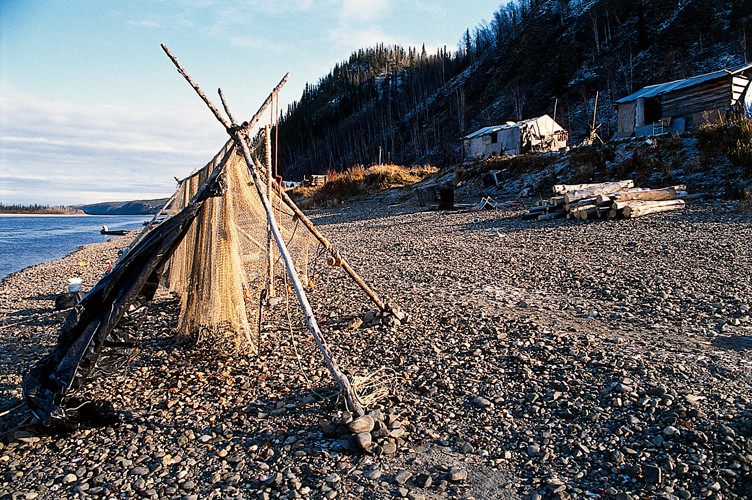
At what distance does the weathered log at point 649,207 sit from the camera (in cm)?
1218

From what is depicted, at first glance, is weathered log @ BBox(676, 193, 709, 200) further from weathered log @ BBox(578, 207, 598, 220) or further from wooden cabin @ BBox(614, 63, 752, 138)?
wooden cabin @ BBox(614, 63, 752, 138)

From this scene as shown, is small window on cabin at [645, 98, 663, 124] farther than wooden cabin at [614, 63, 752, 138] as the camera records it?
Yes

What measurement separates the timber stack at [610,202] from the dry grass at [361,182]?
16.3m

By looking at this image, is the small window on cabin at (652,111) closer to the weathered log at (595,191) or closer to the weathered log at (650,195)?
the weathered log at (595,191)

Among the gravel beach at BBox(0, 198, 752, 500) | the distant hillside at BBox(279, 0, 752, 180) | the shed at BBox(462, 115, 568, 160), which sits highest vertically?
the distant hillside at BBox(279, 0, 752, 180)

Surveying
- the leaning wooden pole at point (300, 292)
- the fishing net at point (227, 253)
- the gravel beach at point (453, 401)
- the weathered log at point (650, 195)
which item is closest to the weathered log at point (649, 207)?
the weathered log at point (650, 195)

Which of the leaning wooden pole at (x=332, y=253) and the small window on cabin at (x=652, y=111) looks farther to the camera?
the small window on cabin at (x=652, y=111)

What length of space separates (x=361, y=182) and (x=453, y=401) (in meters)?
29.9

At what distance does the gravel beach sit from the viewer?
2.97 meters

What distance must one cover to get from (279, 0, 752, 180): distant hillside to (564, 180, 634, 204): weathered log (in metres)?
29.7

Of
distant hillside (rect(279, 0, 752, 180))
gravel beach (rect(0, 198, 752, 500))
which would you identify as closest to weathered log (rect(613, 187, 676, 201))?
gravel beach (rect(0, 198, 752, 500))

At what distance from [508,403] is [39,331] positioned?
686cm

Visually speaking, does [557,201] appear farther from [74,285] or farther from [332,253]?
[74,285]

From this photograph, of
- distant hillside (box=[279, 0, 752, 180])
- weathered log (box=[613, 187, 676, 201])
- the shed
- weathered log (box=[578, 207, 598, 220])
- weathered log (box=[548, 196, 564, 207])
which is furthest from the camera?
distant hillside (box=[279, 0, 752, 180])
